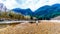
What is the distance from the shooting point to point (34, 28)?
120 inches

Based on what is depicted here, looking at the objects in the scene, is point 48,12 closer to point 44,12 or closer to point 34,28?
point 44,12

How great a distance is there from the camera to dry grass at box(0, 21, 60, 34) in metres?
3.00

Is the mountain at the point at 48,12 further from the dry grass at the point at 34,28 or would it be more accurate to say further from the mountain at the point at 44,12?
the dry grass at the point at 34,28

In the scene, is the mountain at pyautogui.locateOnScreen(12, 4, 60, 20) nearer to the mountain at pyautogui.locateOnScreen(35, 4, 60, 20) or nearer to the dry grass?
the mountain at pyautogui.locateOnScreen(35, 4, 60, 20)

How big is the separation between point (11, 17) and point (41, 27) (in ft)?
2.02

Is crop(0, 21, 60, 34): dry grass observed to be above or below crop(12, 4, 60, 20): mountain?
below

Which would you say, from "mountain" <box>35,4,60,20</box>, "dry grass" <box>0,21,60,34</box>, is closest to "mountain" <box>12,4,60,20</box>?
"mountain" <box>35,4,60,20</box>

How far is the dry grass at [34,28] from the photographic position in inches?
118

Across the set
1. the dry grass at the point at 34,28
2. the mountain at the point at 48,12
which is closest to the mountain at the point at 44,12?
the mountain at the point at 48,12

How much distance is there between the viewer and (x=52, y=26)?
3033 millimetres

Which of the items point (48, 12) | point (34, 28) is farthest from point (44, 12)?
point (34, 28)

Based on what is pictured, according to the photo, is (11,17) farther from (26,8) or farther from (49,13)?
(49,13)

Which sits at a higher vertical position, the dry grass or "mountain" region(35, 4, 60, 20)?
"mountain" region(35, 4, 60, 20)

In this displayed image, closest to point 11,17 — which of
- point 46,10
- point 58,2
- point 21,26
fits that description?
point 21,26
